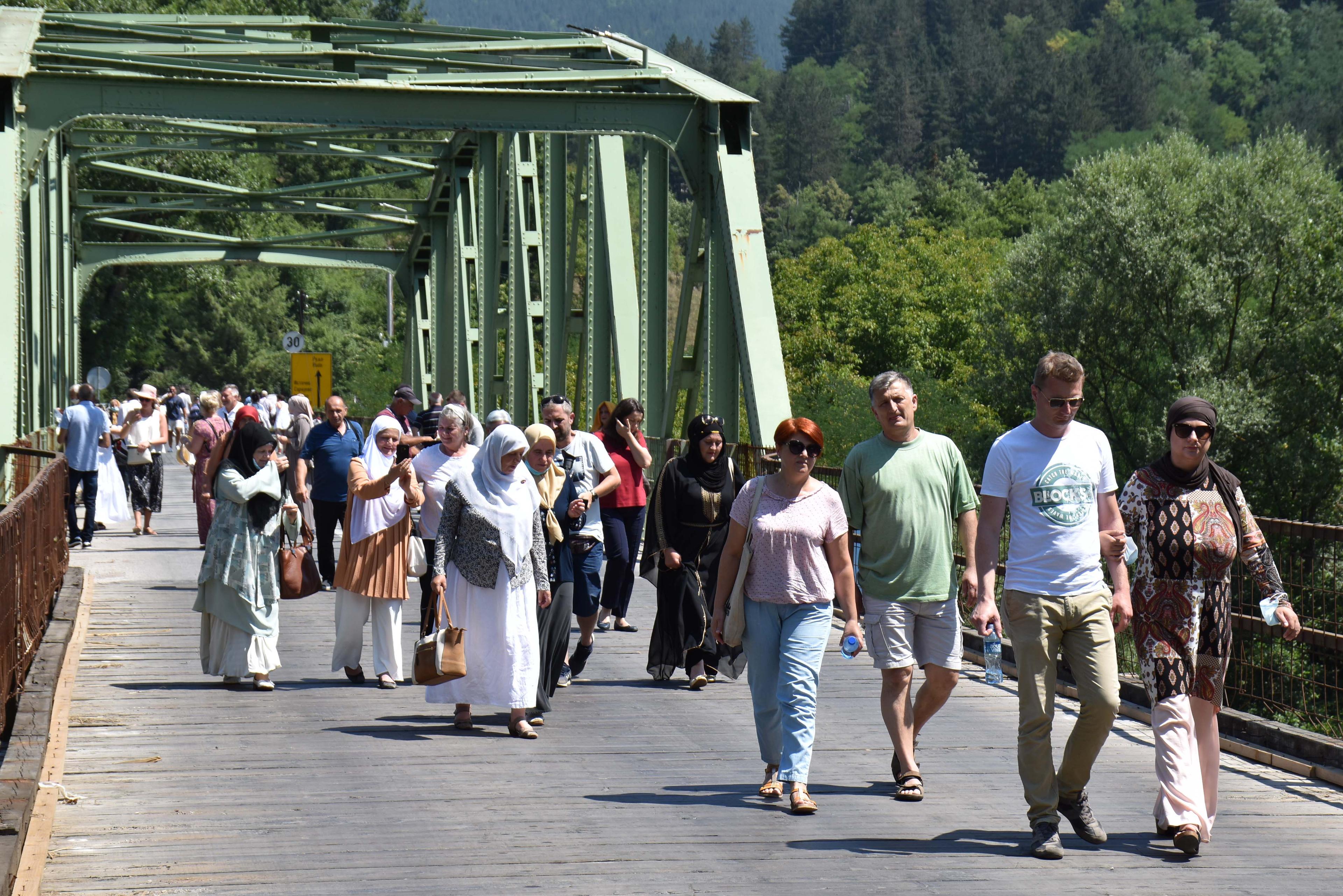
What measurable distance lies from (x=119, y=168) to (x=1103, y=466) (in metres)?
24.2

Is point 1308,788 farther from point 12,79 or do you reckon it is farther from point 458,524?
point 12,79

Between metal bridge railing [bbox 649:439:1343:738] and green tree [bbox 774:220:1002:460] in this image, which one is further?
green tree [bbox 774:220:1002:460]

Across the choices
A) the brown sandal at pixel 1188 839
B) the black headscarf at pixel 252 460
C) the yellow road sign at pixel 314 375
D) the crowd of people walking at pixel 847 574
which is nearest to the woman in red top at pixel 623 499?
the crowd of people walking at pixel 847 574

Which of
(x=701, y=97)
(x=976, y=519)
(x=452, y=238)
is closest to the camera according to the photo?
(x=976, y=519)

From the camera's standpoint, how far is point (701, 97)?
1347 centimetres

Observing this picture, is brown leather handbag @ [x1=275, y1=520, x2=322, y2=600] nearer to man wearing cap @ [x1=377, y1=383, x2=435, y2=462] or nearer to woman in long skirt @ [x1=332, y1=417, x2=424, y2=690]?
woman in long skirt @ [x1=332, y1=417, x2=424, y2=690]

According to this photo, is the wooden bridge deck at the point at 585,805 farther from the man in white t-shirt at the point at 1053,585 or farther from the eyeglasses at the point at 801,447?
the eyeglasses at the point at 801,447

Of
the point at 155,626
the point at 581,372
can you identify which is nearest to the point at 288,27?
the point at 581,372

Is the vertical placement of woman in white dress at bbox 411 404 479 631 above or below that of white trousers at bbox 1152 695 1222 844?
above

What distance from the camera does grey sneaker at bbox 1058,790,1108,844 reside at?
617 centimetres

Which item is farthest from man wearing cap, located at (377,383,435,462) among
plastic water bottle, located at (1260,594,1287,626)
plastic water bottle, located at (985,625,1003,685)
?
plastic water bottle, located at (1260,594,1287,626)

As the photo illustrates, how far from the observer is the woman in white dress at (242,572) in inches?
370

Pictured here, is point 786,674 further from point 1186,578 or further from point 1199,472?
→ point 1199,472

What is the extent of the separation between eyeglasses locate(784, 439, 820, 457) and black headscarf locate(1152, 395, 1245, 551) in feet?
4.32
